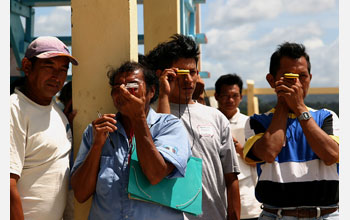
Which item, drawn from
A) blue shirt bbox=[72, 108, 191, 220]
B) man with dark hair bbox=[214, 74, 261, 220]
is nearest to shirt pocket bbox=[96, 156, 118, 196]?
blue shirt bbox=[72, 108, 191, 220]

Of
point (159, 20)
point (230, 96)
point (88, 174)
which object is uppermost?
point (159, 20)

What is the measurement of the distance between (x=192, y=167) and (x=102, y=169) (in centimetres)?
53

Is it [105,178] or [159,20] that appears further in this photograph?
[159,20]

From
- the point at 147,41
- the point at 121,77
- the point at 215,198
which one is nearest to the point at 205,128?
the point at 215,198

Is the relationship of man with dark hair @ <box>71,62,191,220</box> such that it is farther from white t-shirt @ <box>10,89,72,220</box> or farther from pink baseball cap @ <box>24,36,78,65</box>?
pink baseball cap @ <box>24,36,78,65</box>

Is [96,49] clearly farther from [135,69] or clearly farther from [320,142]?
[320,142]

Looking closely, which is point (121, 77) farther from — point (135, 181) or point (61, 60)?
point (135, 181)

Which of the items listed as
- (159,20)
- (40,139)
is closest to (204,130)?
(40,139)

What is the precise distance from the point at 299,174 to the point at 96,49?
1.52m

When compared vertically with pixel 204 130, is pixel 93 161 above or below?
below

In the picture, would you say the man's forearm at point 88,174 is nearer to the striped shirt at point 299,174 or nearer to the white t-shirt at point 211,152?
the white t-shirt at point 211,152

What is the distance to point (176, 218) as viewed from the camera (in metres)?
2.36

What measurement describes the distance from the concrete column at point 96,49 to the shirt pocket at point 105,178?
559 millimetres

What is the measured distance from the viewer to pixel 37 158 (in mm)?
2330
